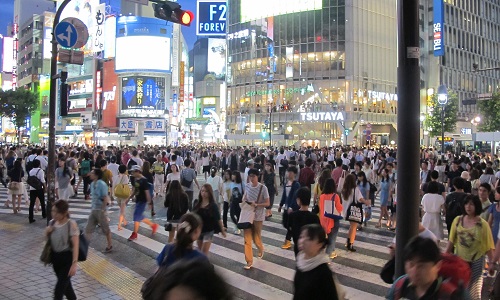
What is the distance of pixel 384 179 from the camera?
477 inches

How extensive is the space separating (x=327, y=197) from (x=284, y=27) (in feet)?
178

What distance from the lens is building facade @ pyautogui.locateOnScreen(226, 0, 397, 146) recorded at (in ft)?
185

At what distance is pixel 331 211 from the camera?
8.43 m

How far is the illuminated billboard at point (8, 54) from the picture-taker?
109 m

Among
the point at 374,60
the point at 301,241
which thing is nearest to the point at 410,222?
the point at 301,241

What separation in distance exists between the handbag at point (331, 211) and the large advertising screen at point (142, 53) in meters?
66.2

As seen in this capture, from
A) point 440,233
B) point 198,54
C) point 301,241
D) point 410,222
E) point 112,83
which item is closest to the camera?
point 301,241

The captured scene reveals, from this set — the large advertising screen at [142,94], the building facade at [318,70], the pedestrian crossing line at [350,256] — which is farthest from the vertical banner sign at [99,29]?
the pedestrian crossing line at [350,256]

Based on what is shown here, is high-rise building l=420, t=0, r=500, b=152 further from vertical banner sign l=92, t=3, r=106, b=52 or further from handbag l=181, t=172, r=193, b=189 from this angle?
handbag l=181, t=172, r=193, b=189

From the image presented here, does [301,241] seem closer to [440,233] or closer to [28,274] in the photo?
[440,233]

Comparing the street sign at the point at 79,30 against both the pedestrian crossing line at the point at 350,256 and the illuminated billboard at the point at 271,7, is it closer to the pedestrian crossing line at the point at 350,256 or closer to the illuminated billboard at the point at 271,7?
the pedestrian crossing line at the point at 350,256

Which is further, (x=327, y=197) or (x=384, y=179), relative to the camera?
(x=384, y=179)

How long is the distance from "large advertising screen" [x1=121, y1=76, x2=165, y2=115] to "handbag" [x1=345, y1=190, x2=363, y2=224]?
65.9 meters

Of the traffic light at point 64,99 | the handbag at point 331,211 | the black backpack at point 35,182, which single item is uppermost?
the traffic light at point 64,99
